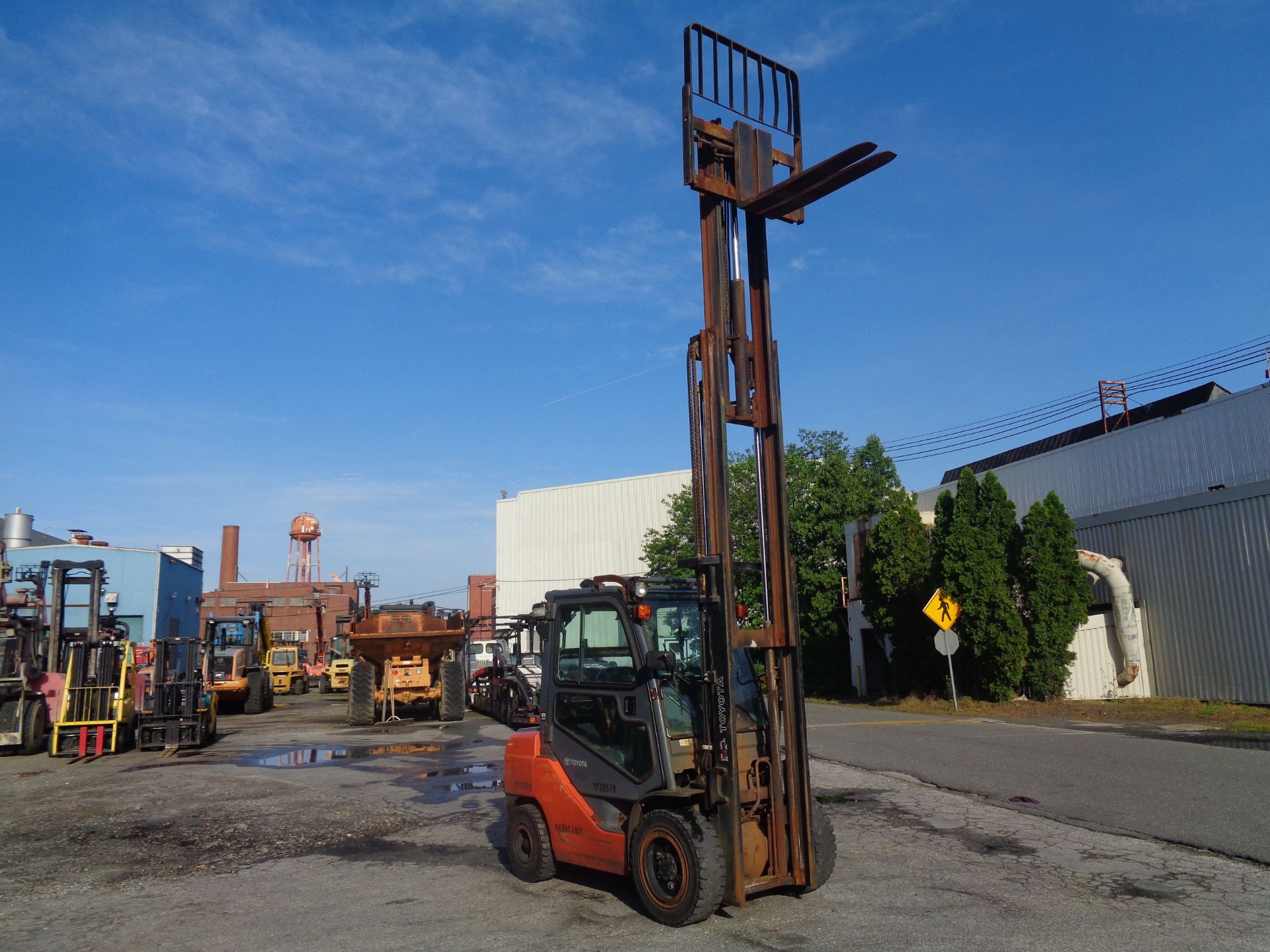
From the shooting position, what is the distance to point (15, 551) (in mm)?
45188

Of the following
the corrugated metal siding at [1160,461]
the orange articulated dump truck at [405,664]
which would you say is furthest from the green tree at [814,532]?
the orange articulated dump truck at [405,664]

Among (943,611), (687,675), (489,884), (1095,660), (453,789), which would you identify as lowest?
(489,884)

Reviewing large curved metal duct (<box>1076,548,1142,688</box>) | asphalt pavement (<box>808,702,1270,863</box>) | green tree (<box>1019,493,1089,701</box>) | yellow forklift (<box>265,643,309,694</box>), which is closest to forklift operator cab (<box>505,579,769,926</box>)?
asphalt pavement (<box>808,702,1270,863</box>)

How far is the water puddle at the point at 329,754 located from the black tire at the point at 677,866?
1109cm

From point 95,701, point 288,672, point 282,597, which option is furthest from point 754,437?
point 282,597

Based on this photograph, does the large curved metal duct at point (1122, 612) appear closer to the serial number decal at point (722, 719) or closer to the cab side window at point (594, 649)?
the cab side window at point (594, 649)

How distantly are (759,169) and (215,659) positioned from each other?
25853mm

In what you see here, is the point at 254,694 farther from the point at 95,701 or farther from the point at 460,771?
the point at 460,771

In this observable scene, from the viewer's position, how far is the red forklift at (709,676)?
6.12 meters

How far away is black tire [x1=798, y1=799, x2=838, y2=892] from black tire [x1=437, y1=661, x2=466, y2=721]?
56.7ft

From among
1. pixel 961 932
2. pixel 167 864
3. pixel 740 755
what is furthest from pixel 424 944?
pixel 167 864

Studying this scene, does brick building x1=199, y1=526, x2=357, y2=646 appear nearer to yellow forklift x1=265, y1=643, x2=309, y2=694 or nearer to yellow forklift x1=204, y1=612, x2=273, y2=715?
yellow forklift x1=265, y1=643, x2=309, y2=694

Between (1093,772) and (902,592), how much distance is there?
16306 millimetres

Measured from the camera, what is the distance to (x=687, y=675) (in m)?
6.75
